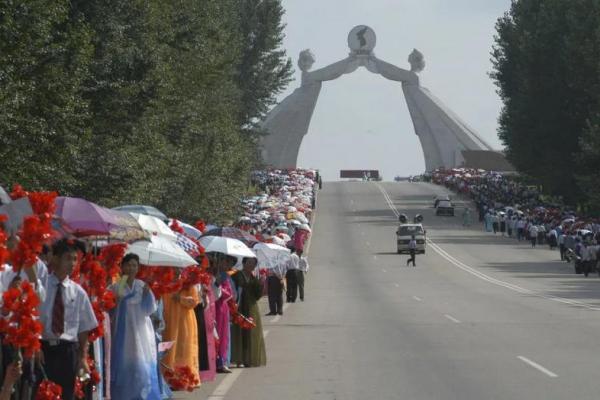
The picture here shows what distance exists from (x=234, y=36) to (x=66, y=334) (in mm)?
63712

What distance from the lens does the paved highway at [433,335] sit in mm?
16359

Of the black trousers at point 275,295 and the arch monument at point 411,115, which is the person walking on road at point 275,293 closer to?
the black trousers at point 275,295

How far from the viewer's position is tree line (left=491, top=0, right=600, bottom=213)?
76.6 m

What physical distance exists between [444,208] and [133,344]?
266ft

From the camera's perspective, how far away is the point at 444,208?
9544cm

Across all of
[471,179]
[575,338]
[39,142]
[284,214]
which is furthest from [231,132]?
[471,179]

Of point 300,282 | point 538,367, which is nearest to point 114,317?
point 538,367

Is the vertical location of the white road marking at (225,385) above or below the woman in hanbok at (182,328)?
below

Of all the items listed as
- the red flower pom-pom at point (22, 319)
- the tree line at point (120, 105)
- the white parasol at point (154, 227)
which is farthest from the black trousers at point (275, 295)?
the red flower pom-pom at point (22, 319)

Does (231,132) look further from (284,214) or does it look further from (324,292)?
(324,292)

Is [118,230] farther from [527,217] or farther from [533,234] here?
[527,217]

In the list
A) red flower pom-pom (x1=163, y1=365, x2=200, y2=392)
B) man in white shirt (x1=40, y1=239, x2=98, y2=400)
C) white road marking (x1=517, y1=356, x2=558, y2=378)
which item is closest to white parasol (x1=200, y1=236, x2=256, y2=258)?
red flower pom-pom (x1=163, y1=365, x2=200, y2=392)

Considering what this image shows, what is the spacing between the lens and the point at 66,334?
12.2m

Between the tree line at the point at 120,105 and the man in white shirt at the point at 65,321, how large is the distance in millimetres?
12801
